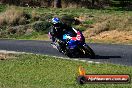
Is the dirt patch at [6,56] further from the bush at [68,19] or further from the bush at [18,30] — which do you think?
the bush at [68,19]

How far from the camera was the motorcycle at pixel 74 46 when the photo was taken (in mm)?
Answer: 21203

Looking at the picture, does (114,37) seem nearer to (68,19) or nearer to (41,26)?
(68,19)

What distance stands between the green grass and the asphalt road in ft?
4.72

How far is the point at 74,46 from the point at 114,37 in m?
8.84

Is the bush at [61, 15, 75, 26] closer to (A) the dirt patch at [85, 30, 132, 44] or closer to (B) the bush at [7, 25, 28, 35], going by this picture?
(B) the bush at [7, 25, 28, 35]

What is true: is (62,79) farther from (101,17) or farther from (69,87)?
(101,17)

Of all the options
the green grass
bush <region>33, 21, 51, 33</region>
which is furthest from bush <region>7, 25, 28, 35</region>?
the green grass

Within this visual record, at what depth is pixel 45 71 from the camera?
17469 mm

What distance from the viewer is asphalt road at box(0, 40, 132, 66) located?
66.9 feet

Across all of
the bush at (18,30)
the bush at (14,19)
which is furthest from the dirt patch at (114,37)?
the bush at (14,19)

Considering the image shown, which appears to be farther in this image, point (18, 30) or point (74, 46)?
point (18, 30)

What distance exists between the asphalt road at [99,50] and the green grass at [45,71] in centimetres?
144

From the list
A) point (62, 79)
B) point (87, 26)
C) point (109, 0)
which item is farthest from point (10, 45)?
point (109, 0)

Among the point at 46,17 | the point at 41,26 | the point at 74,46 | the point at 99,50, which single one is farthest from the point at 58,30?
the point at 46,17
